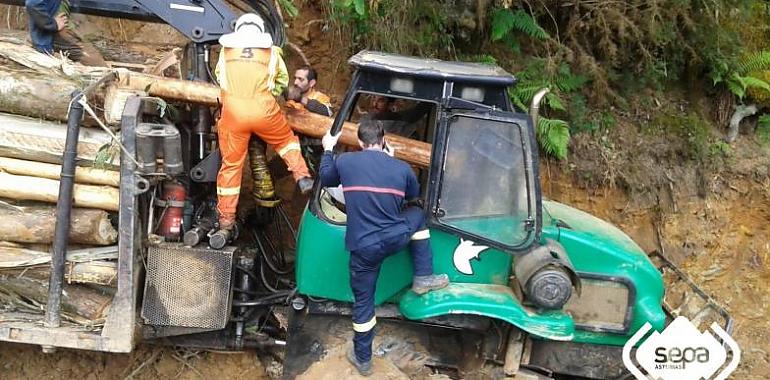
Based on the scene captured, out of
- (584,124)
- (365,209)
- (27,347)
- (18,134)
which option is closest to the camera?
(365,209)

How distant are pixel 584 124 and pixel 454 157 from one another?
3536mm

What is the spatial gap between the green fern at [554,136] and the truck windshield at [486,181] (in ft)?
8.27

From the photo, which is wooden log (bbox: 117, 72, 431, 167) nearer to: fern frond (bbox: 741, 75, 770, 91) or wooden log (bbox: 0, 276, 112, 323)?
wooden log (bbox: 0, 276, 112, 323)

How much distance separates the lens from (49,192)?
4141mm

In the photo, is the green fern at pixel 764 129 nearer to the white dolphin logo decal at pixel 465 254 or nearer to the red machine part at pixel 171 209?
the white dolphin logo decal at pixel 465 254

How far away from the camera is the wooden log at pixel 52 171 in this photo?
13.5ft

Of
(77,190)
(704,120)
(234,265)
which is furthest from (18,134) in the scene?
(704,120)

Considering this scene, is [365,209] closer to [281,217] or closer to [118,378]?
[281,217]

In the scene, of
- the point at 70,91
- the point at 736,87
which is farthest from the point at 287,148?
the point at 736,87

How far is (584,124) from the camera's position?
6879 millimetres

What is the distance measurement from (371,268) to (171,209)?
1486 millimetres

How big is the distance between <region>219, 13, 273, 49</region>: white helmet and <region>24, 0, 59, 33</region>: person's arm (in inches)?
54.9

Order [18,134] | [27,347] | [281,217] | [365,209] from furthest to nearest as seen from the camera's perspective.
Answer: [281,217] → [27,347] → [18,134] → [365,209]

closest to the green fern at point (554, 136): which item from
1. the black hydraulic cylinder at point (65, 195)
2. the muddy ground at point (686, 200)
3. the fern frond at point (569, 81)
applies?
the muddy ground at point (686, 200)
